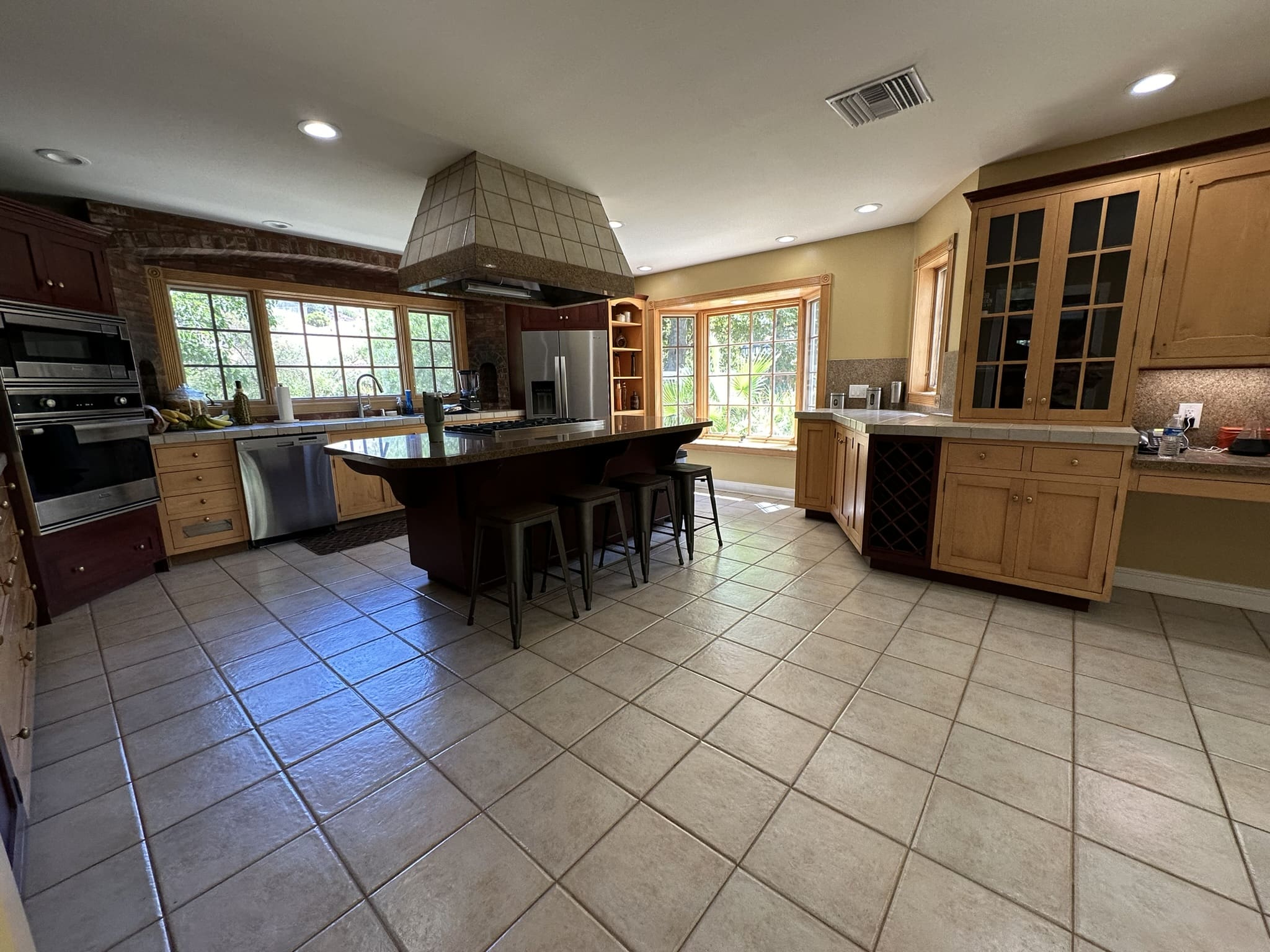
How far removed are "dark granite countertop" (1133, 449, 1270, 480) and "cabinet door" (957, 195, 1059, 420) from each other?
554mm

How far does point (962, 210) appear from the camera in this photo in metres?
3.18

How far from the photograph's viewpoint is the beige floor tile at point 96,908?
113 cm

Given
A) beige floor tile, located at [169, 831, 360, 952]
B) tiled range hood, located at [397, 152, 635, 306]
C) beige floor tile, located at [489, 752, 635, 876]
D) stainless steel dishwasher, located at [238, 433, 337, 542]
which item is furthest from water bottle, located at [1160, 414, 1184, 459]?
stainless steel dishwasher, located at [238, 433, 337, 542]

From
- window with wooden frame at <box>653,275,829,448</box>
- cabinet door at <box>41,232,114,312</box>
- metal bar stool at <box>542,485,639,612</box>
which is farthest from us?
window with wooden frame at <box>653,275,829,448</box>

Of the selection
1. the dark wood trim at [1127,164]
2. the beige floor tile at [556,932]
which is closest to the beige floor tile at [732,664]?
the beige floor tile at [556,932]

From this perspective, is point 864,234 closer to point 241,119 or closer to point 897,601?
point 897,601

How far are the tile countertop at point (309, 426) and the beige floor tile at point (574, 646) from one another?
8.74ft

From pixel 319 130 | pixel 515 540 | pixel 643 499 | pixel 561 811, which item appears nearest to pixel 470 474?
pixel 515 540

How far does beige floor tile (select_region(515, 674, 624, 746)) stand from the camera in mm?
1794

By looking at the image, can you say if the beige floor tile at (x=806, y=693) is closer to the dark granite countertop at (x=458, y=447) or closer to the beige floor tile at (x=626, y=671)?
the beige floor tile at (x=626, y=671)

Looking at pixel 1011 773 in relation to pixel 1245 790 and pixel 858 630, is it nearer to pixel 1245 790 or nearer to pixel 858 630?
pixel 1245 790

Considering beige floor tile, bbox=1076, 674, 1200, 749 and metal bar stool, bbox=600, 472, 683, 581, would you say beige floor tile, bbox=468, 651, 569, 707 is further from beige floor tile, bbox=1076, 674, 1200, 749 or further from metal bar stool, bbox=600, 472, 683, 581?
beige floor tile, bbox=1076, 674, 1200, 749

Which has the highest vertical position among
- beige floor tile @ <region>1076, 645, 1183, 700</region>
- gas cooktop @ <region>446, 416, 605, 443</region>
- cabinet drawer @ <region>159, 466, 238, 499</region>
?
gas cooktop @ <region>446, 416, 605, 443</region>

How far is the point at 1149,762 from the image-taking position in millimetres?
1602
